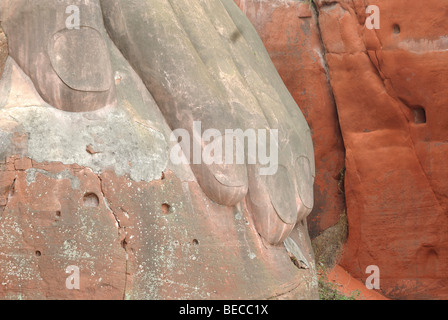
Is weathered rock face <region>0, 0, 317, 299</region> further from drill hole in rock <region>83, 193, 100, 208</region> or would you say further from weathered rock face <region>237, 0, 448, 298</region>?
weathered rock face <region>237, 0, 448, 298</region>

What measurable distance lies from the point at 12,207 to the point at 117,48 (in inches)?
50.1

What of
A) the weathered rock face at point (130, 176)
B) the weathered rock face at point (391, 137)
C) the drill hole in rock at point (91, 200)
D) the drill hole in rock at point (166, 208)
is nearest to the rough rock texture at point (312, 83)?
the weathered rock face at point (391, 137)

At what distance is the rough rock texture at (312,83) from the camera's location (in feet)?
23.1

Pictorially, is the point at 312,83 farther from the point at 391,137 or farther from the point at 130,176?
the point at 130,176

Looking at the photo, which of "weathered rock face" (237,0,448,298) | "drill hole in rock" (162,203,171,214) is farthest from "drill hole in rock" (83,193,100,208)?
"weathered rock face" (237,0,448,298)

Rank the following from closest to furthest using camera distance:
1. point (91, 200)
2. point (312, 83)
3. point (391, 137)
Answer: point (91, 200)
point (391, 137)
point (312, 83)

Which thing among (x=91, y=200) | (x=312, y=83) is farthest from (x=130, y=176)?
(x=312, y=83)

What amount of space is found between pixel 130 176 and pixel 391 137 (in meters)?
3.02

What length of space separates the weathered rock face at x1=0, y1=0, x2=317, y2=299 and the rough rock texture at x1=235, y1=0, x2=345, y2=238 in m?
1.90

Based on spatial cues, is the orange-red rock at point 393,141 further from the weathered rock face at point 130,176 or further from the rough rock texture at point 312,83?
the weathered rock face at point 130,176

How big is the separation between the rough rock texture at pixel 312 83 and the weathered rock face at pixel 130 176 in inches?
74.9

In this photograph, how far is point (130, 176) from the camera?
4.51 meters

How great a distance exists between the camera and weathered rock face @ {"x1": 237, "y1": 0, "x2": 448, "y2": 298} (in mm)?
6430

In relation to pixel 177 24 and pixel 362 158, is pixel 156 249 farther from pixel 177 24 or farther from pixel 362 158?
pixel 362 158
